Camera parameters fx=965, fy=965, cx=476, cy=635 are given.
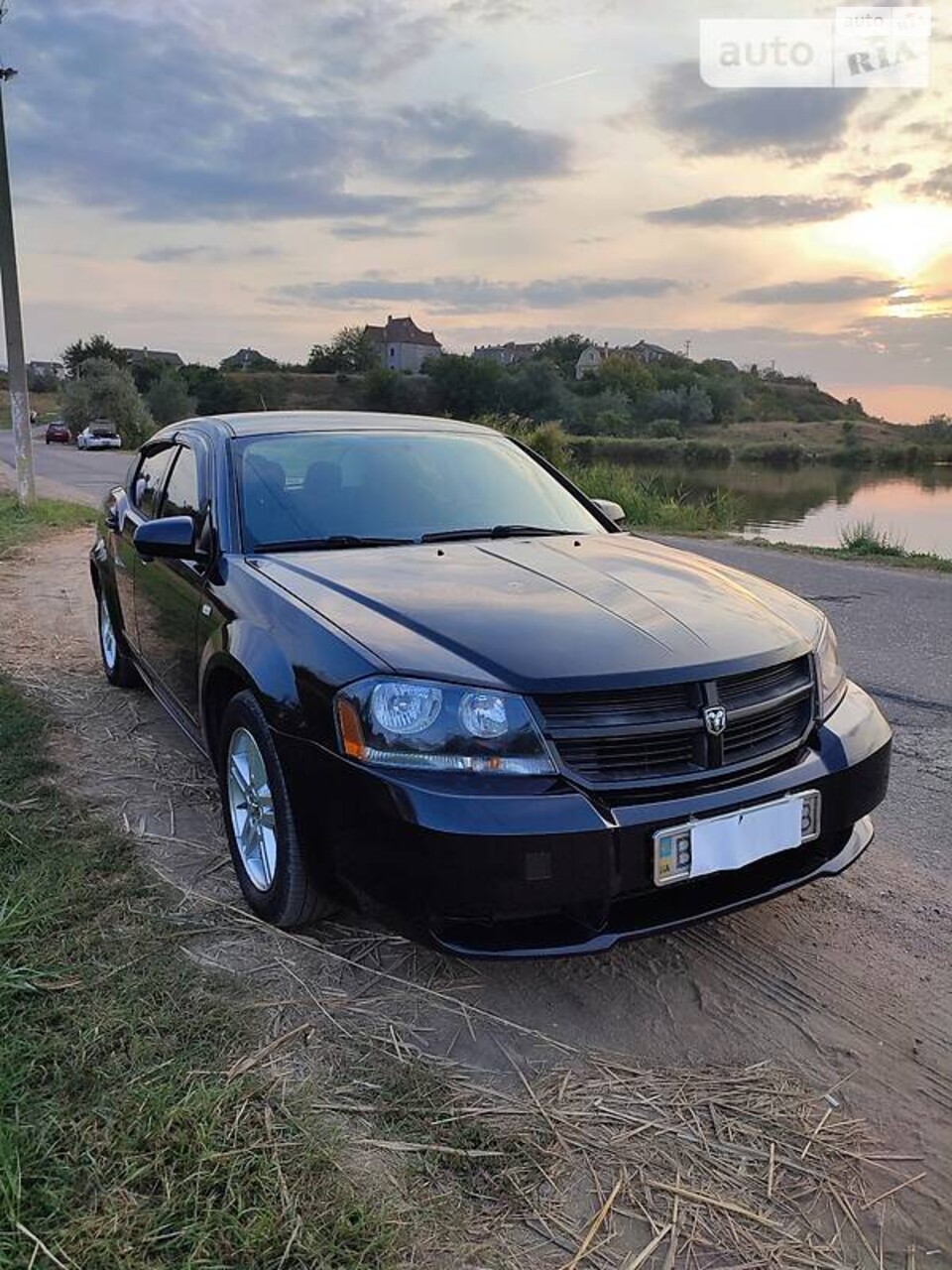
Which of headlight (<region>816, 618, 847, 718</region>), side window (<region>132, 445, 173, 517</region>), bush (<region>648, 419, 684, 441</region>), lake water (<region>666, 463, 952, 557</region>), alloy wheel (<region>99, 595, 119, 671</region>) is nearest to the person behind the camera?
headlight (<region>816, 618, 847, 718</region>)

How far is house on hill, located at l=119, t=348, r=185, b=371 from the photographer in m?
85.5

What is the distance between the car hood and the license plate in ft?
1.21

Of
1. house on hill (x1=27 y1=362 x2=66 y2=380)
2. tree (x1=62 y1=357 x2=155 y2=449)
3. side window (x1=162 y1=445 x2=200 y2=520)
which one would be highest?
house on hill (x1=27 y1=362 x2=66 y2=380)

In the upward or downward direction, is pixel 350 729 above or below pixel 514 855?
above

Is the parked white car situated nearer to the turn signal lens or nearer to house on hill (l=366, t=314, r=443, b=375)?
the turn signal lens

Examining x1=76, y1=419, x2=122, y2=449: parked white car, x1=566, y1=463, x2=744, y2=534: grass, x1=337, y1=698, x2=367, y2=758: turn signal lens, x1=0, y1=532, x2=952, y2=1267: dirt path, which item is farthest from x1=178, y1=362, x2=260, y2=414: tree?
x1=337, y1=698, x2=367, y2=758: turn signal lens

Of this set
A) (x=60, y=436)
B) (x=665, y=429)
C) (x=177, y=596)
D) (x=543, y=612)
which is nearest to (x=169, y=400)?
(x=60, y=436)

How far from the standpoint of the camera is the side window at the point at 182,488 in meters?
3.86

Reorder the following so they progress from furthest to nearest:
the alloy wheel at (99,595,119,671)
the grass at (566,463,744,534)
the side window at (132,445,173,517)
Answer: the grass at (566,463,744,534) → the alloy wheel at (99,595,119,671) → the side window at (132,445,173,517)

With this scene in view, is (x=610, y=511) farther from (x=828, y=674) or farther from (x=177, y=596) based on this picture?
(x=177, y=596)

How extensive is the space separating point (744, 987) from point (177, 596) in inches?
97.3

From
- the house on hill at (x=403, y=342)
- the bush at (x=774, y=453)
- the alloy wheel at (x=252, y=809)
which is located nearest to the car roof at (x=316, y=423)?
the alloy wheel at (x=252, y=809)

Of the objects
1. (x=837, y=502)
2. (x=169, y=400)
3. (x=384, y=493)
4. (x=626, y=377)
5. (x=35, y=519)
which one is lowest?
(x=837, y=502)

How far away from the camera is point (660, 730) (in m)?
2.37
